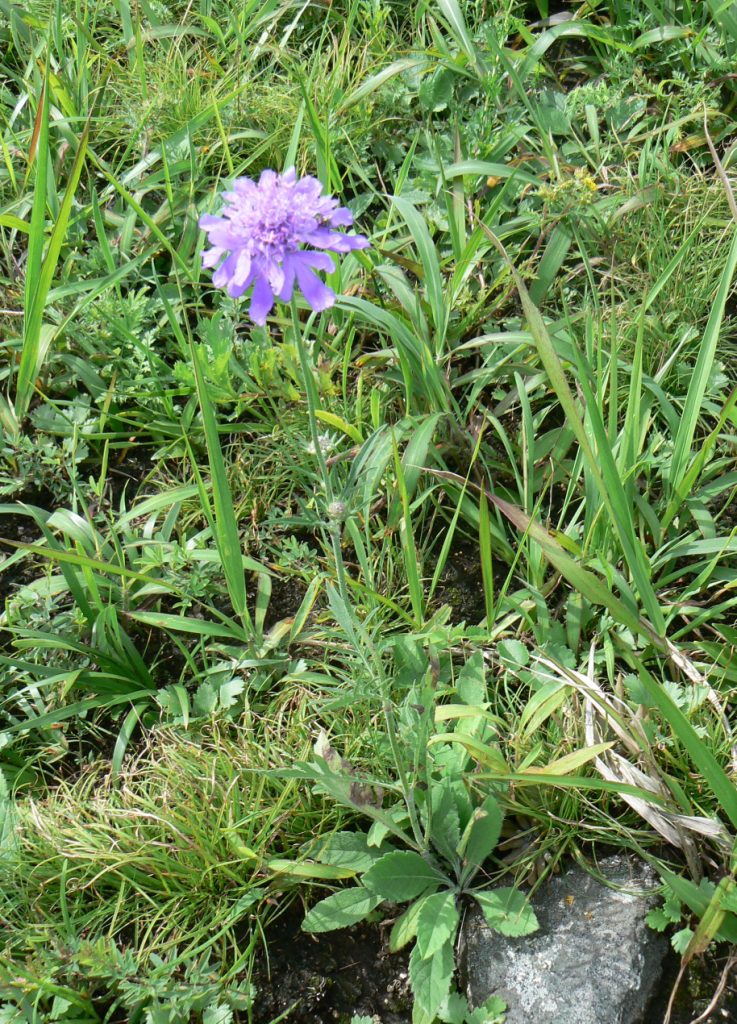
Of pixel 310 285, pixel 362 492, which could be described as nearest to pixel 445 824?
pixel 362 492

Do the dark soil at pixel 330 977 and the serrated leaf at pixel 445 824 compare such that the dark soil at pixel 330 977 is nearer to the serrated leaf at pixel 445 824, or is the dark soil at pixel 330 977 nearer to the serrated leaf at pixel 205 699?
the serrated leaf at pixel 445 824

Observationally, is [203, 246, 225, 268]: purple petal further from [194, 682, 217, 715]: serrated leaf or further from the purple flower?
[194, 682, 217, 715]: serrated leaf

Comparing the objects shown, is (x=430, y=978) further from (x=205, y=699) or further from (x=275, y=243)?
(x=275, y=243)

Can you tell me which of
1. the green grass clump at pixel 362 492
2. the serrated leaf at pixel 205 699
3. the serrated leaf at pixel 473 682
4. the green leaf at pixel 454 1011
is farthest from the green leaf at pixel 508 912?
the serrated leaf at pixel 205 699

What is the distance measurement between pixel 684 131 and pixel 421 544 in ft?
4.18

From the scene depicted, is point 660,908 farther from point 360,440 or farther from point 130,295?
point 130,295

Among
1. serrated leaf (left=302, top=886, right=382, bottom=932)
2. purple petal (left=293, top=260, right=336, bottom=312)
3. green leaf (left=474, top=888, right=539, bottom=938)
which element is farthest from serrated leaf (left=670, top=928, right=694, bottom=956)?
purple petal (left=293, top=260, right=336, bottom=312)

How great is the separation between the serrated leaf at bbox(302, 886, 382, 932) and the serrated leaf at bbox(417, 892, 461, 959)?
3.3 inches

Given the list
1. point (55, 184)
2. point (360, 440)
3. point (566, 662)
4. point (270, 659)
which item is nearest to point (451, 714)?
point (566, 662)

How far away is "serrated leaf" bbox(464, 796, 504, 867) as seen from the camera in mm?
1344

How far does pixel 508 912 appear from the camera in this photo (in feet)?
4.33

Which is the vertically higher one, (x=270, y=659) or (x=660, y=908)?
(x=270, y=659)

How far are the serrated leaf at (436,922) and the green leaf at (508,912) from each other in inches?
1.9

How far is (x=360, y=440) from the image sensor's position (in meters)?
1.75
